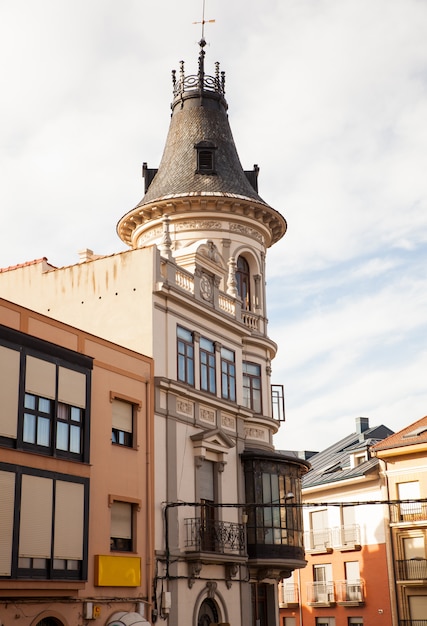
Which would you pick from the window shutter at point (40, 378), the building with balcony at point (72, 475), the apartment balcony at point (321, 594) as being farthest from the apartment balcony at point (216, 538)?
the apartment balcony at point (321, 594)

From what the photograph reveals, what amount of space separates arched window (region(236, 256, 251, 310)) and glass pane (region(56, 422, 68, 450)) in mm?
14982

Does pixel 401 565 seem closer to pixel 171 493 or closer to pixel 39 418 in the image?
pixel 171 493

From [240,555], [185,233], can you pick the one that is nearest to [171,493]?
[240,555]

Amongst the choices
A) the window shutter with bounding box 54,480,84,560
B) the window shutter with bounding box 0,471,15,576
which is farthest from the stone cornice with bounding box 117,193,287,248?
the window shutter with bounding box 0,471,15,576

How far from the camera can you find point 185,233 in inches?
1558

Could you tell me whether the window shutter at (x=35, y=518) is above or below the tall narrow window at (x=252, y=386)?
below

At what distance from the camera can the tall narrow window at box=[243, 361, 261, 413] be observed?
A: 126 ft

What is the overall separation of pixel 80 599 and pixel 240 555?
29.2 ft

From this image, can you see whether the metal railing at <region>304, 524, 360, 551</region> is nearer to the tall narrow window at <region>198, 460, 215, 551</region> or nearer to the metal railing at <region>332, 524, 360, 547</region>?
the metal railing at <region>332, 524, 360, 547</region>

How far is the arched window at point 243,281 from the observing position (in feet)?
132

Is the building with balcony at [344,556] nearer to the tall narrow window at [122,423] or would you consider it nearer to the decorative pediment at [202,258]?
the decorative pediment at [202,258]

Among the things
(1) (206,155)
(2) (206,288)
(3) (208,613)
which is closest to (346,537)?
(3) (208,613)

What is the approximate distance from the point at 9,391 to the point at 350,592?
107ft

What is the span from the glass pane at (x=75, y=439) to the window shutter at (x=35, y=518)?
5.29 feet
